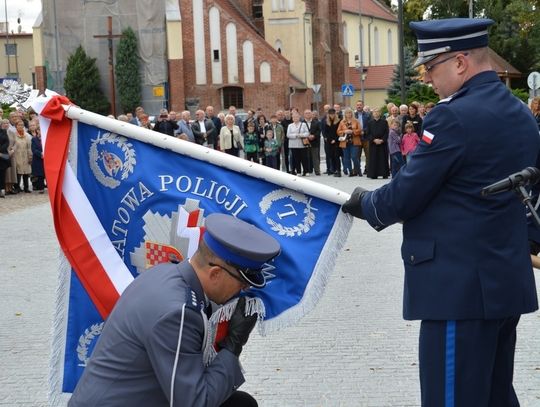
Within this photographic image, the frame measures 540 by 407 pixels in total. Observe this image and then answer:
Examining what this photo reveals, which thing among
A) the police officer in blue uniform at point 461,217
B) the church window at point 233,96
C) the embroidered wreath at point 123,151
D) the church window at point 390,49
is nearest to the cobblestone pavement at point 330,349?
the embroidered wreath at point 123,151

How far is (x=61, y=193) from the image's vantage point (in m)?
5.14

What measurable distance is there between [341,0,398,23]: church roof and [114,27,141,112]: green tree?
41.4 meters

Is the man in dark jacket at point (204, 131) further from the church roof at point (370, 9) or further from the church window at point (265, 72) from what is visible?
the church roof at point (370, 9)

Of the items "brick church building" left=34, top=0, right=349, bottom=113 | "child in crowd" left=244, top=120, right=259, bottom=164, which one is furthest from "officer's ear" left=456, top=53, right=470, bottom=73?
"brick church building" left=34, top=0, right=349, bottom=113

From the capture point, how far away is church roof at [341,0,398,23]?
97.1 metres

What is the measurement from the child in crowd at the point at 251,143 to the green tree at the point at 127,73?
27.2 m

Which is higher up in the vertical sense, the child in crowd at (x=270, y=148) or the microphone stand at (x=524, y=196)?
the microphone stand at (x=524, y=196)

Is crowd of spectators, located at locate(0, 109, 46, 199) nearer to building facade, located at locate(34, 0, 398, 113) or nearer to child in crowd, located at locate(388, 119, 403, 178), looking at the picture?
child in crowd, located at locate(388, 119, 403, 178)

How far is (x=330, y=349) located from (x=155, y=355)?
4.58 metres

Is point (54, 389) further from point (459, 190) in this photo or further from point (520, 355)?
point (520, 355)

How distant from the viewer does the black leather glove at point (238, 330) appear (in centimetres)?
390

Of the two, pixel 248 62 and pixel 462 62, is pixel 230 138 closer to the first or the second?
pixel 462 62

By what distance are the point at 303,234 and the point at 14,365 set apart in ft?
12.4

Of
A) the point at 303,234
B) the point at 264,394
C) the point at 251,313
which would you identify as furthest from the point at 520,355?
the point at 251,313
